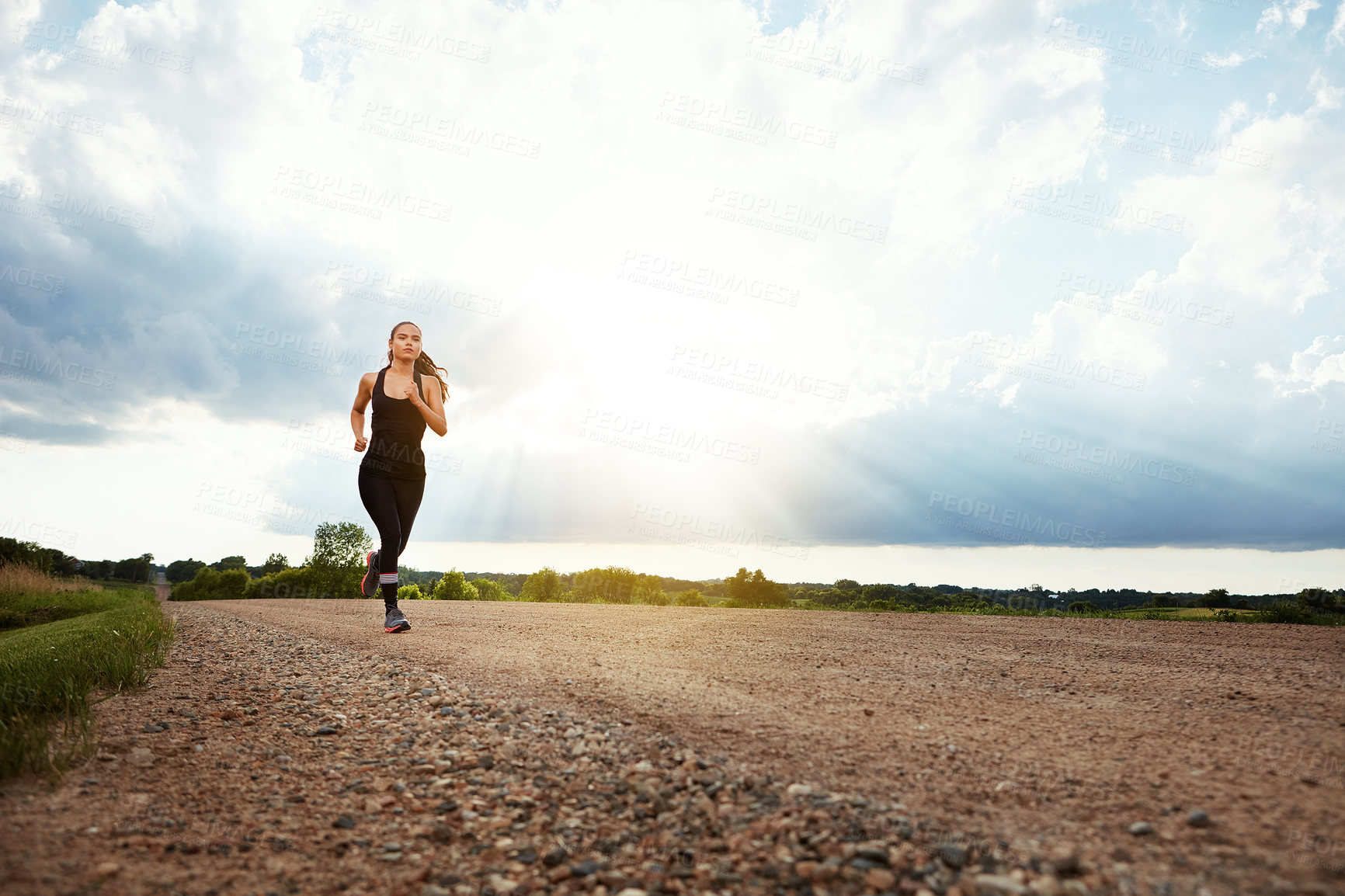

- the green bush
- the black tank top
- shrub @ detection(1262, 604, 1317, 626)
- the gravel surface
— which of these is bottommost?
the green bush

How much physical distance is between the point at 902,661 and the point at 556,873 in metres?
5.47

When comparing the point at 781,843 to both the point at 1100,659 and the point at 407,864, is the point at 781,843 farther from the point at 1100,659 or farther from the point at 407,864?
the point at 1100,659

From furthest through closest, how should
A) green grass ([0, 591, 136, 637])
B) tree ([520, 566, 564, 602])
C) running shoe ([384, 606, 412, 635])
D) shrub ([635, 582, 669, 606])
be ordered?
1. tree ([520, 566, 564, 602])
2. shrub ([635, 582, 669, 606])
3. green grass ([0, 591, 136, 637])
4. running shoe ([384, 606, 412, 635])

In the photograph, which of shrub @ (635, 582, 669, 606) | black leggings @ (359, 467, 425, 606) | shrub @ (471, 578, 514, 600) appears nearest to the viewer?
black leggings @ (359, 467, 425, 606)

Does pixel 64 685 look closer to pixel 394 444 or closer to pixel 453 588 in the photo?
pixel 394 444

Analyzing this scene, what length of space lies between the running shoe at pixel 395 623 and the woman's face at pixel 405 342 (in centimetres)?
389

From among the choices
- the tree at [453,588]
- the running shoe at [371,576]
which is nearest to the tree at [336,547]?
the tree at [453,588]

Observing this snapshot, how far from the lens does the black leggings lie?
8930 mm

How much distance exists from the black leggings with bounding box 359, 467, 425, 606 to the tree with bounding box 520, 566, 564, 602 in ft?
58.2

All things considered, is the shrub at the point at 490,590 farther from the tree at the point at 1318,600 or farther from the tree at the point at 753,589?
the tree at the point at 1318,600

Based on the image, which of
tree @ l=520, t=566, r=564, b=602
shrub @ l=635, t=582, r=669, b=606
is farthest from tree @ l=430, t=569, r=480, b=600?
shrub @ l=635, t=582, r=669, b=606

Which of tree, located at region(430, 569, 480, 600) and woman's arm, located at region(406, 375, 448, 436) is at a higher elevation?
woman's arm, located at region(406, 375, 448, 436)

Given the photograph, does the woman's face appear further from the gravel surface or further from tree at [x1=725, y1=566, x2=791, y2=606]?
tree at [x1=725, y1=566, x2=791, y2=606]

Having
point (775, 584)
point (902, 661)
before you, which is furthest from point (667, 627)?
point (775, 584)
